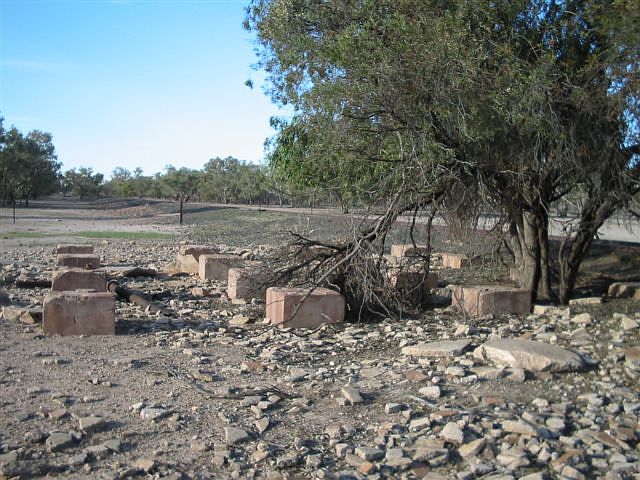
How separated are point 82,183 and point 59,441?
142842 mm

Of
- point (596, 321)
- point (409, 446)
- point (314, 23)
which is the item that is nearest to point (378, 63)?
Answer: point (314, 23)

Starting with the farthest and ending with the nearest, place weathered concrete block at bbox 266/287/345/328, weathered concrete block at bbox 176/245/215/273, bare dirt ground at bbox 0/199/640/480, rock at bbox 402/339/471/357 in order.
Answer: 1. weathered concrete block at bbox 176/245/215/273
2. weathered concrete block at bbox 266/287/345/328
3. rock at bbox 402/339/471/357
4. bare dirt ground at bbox 0/199/640/480

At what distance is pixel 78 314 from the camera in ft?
25.8

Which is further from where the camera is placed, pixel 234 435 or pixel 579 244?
pixel 579 244

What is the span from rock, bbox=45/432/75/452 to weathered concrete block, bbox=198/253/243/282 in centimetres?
839

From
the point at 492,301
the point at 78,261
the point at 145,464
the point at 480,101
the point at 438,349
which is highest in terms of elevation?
the point at 480,101

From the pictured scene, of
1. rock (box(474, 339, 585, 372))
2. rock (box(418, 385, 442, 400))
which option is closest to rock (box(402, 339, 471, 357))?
rock (box(474, 339, 585, 372))

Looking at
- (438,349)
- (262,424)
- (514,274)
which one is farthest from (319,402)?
(514,274)

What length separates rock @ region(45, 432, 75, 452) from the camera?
4523mm

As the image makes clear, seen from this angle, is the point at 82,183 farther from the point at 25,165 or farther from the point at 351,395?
the point at 351,395

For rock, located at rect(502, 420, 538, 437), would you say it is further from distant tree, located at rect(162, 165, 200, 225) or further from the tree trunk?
distant tree, located at rect(162, 165, 200, 225)

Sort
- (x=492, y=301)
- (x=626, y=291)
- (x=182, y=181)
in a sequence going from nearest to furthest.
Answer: (x=492, y=301) → (x=626, y=291) → (x=182, y=181)

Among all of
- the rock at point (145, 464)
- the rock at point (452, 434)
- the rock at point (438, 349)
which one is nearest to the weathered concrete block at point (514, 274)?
the rock at point (438, 349)

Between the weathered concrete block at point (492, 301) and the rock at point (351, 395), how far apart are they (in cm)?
378
